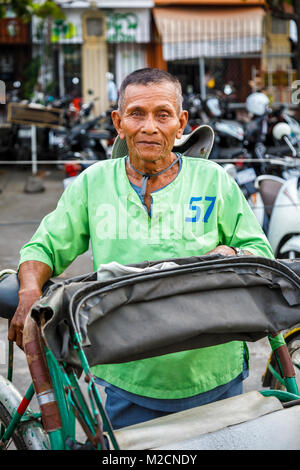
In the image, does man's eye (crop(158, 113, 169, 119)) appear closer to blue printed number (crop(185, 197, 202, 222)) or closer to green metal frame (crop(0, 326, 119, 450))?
blue printed number (crop(185, 197, 202, 222))

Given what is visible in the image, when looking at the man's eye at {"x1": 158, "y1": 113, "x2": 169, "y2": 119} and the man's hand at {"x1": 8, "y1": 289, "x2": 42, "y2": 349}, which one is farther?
the man's eye at {"x1": 158, "y1": 113, "x2": 169, "y2": 119}

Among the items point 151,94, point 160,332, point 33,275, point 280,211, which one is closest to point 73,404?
point 160,332

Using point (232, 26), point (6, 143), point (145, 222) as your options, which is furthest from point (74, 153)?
point (232, 26)

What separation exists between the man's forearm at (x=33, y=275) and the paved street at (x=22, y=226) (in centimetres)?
73

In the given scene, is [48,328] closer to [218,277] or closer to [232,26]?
[218,277]

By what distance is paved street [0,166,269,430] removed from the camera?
11.3 feet

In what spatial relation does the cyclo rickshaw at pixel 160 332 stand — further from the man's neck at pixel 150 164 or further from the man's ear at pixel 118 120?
the man's ear at pixel 118 120

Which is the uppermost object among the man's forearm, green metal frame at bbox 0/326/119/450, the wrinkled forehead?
the wrinkled forehead

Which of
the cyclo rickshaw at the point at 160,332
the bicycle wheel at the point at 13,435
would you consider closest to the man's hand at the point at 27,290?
the cyclo rickshaw at the point at 160,332

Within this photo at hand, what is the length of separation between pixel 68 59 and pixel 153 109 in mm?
14199

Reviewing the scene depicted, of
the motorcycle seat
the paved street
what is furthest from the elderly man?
the motorcycle seat

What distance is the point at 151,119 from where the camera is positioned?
1.74 metres

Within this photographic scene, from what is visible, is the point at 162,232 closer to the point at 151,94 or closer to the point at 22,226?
the point at 151,94

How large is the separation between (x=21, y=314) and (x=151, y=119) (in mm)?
630
